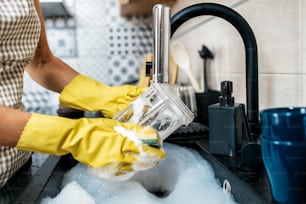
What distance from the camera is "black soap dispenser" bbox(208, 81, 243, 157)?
Answer: 676mm

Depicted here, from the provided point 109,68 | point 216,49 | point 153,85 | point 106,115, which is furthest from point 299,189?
point 109,68

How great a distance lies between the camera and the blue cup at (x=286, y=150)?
40 centimetres

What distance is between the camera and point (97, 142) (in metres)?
0.52

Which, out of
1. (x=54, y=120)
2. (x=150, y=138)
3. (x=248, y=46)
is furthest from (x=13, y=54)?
(x=248, y=46)

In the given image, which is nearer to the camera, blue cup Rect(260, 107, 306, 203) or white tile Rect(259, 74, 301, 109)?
blue cup Rect(260, 107, 306, 203)

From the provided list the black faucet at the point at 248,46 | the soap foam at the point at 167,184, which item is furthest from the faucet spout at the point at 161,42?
the soap foam at the point at 167,184

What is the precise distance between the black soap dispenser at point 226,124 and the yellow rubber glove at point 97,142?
220mm

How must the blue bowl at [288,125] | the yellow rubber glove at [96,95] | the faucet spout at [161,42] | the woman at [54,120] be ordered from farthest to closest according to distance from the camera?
1. the yellow rubber glove at [96,95]
2. the faucet spout at [161,42]
3. the woman at [54,120]
4. the blue bowl at [288,125]

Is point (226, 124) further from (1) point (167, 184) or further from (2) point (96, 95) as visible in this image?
(2) point (96, 95)

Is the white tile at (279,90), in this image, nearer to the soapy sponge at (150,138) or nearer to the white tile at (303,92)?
the white tile at (303,92)

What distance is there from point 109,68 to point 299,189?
5.12 ft

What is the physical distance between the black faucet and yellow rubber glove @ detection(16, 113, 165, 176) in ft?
0.95

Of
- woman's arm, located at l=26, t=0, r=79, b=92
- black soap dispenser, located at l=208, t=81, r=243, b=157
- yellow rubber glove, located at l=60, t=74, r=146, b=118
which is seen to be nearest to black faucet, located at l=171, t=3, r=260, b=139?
black soap dispenser, located at l=208, t=81, r=243, b=157

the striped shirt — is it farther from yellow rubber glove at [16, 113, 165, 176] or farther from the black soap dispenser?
the black soap dispenser
